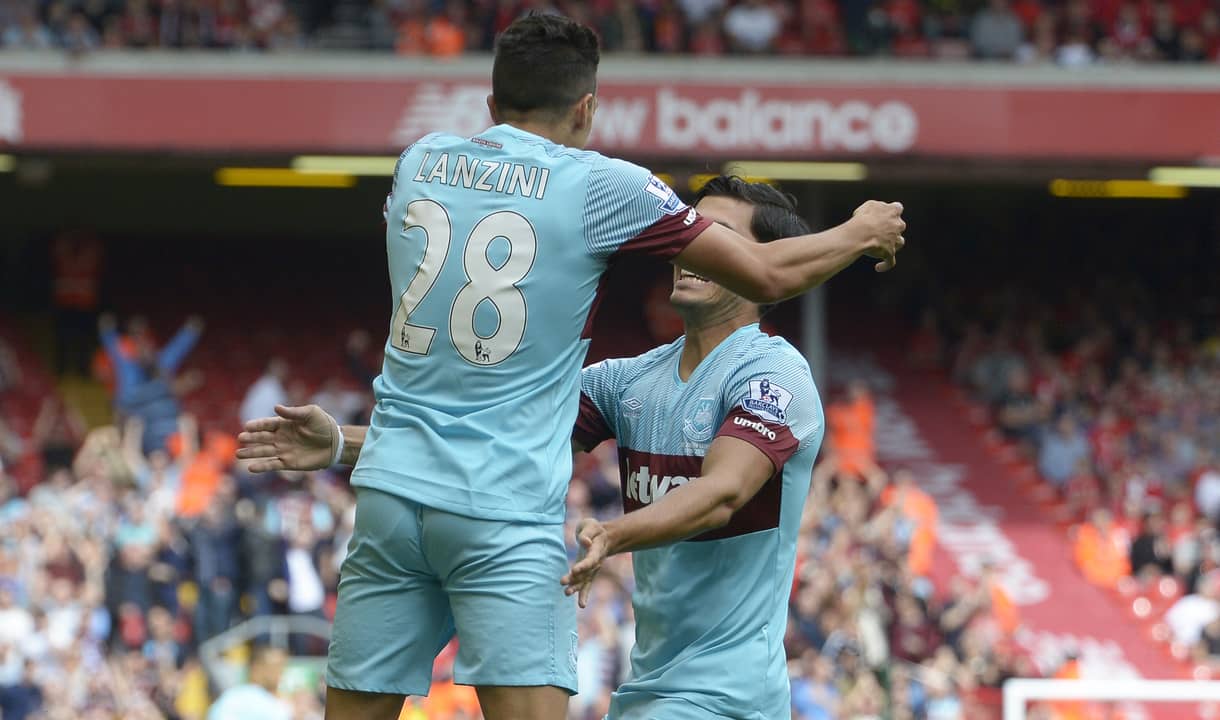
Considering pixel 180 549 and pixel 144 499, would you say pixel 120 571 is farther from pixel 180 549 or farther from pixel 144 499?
pixel 144 499

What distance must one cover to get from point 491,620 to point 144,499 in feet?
38.8

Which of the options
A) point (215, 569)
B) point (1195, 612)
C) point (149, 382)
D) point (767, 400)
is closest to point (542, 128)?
point (767, 400)

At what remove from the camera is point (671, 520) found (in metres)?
3.55

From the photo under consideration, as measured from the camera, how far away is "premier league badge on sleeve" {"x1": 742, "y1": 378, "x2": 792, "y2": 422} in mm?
3875

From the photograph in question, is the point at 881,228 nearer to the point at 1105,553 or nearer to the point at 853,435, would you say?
the point at 853,435

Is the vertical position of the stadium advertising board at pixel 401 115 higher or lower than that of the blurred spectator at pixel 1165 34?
lower

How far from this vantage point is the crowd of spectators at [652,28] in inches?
741

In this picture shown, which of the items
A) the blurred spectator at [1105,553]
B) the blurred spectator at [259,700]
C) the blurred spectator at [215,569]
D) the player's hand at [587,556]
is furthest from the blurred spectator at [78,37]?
the player's hand at [587,556]

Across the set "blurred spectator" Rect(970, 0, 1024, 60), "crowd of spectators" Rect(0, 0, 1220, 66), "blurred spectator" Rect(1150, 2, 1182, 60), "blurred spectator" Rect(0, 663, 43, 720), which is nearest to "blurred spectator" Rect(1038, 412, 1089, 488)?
"crowd of spectators" Rect(0, 0, 1220, 66)

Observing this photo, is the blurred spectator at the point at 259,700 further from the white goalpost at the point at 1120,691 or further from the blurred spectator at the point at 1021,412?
the blurred spectator at the point at 1021,412

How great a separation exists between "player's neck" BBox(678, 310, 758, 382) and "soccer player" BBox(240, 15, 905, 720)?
47 centimetres

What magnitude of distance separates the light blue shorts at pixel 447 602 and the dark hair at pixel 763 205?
0.93m

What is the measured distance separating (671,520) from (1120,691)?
248 inches

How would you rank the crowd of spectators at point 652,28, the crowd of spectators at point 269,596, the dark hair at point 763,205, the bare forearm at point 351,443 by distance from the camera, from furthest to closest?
the crowd of spectators at point 652,28
the crowd of spectators at point 269,596
the dark hair at point 763,205
the bare forearm at point 351,443
